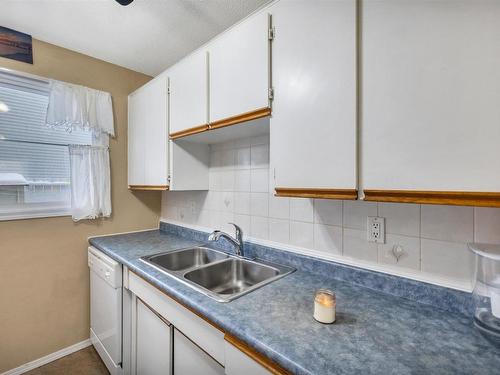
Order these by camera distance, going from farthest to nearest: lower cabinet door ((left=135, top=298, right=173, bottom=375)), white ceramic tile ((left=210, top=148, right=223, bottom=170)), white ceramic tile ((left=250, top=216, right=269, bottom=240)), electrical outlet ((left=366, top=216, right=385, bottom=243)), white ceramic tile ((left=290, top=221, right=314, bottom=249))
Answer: white ceramic tile ((left=210, top=148, right=223, bottom=170)), white ceramic tile ((left=250, top=216, right=269, bottom=240)), white ceramic tile ((left=290, top=221, right=314, bottom=249)), lower cabinet door ((left=135, top=298, right=173, bottom=375)), electrical outlet ((left=366, top=216, right=385, bottom=243))

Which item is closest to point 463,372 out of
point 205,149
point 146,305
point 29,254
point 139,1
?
point 146,305

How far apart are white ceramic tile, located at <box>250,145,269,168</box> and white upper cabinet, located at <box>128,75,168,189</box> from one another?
2.07 ft

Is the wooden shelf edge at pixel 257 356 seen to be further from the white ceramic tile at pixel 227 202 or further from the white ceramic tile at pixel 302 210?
the white ceramic tile at pixel 227 202

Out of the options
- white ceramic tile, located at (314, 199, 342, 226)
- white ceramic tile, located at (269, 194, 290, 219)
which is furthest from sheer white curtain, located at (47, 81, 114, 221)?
white ceramic tile, located at (314, 199, 342, 226)

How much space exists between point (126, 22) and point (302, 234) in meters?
1.73

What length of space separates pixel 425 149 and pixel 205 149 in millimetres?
1503

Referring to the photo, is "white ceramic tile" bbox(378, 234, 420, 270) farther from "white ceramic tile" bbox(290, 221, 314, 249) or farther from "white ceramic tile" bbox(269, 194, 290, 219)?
"white ceramic tile" bbox(269, 194, 290, 219)

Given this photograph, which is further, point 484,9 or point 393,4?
point 393,4

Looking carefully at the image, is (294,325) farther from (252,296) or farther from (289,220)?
(289,220)

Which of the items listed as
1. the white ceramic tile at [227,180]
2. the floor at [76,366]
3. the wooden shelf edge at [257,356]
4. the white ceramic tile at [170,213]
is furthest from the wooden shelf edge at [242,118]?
the floor at [76,366]

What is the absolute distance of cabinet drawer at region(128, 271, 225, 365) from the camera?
35.8 inches

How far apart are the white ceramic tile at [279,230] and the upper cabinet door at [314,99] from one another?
16.0 inches

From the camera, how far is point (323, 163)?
92 centimetres

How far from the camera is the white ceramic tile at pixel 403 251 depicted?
38.5 inches
